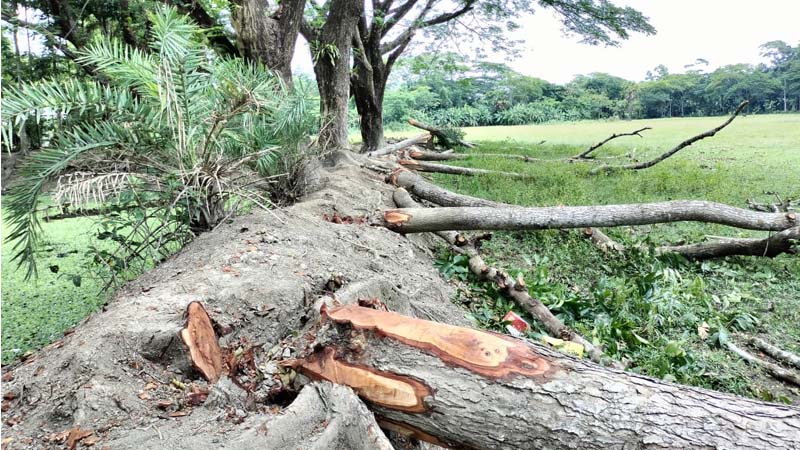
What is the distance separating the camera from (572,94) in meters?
15.2

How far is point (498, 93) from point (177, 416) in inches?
633

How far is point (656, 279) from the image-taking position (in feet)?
10.8

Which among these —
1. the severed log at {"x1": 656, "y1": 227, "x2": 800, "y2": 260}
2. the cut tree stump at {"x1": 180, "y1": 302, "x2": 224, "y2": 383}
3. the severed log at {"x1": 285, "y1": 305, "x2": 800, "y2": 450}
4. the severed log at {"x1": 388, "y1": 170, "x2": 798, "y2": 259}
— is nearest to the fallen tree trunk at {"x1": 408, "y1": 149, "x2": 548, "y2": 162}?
the severed log at {"x1": 388, "y1": 170, "x2": 798, "y2": 259}

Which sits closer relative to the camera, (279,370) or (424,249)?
(279,370)

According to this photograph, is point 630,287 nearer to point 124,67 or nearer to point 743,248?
point 743,248

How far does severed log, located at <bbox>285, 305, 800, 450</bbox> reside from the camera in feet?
4.00

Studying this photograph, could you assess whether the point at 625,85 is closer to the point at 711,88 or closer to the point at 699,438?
the point at 711,88

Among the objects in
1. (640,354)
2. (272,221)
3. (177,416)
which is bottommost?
(640,354)

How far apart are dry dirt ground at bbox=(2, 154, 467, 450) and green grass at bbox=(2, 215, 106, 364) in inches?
32.8

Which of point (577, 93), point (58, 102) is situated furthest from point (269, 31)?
point (577, 93)

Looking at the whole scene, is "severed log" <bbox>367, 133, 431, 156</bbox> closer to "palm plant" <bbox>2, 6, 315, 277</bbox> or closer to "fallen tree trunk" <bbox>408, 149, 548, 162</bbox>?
"fallen tree trunk" <bbox>408, 149, 548, 162</bbox>

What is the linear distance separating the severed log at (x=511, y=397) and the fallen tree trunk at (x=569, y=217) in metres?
2.17

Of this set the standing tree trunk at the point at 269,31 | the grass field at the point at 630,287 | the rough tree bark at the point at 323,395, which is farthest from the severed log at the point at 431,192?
the rough tree bark at the point at 323,395

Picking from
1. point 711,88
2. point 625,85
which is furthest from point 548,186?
point 625,85
